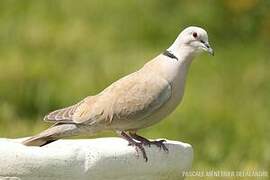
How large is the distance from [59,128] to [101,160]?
1.24 feet

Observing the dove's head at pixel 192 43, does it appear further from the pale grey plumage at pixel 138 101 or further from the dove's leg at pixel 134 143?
the dove's leg at pixel 134 143

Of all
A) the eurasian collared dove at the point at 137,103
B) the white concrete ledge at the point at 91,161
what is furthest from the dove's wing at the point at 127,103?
the white concrete ledge at the point at 91,161

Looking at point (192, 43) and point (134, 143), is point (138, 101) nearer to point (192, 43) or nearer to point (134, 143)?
point (134, 143)

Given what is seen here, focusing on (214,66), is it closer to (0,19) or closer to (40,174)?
(0,19)

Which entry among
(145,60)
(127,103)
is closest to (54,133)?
(127,103)

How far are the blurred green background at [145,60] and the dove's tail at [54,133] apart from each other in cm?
191

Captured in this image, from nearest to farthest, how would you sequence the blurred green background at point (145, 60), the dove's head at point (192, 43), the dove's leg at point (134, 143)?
the dove's leg at point (134, 143) < the dove's head at point (192, 43) < the blurred green background at point (145, 60)

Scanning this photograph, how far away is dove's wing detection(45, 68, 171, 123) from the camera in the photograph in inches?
169

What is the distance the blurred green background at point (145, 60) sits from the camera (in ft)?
23.8

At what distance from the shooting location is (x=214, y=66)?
9172 millimetres

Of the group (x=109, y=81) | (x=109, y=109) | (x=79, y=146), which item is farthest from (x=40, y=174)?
(x=109, y=81)

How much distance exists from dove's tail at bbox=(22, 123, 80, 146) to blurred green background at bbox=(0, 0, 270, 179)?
1.91 metres

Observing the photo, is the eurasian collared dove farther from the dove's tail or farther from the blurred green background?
the blurred green background

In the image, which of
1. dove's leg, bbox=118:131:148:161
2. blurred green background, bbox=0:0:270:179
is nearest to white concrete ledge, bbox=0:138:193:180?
dove's leg, bbox=118:131:148:161
